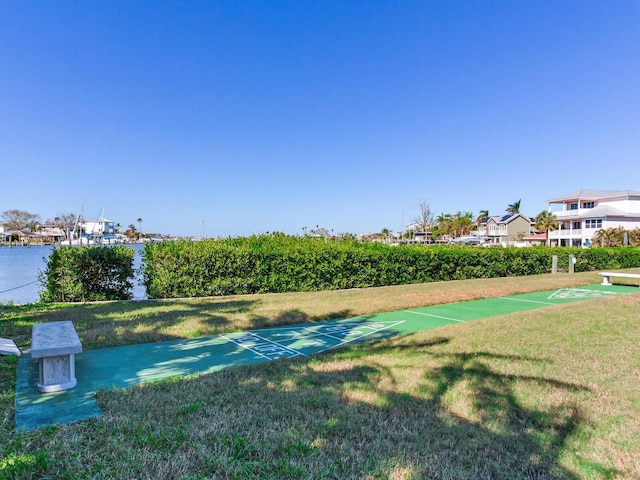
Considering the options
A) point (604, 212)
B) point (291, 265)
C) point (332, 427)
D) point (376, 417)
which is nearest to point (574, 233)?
point (604, 212)

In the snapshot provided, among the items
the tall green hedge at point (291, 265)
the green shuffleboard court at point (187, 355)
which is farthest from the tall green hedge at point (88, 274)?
the green shuffleboard court at point (187, 355)

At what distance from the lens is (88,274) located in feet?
33.1

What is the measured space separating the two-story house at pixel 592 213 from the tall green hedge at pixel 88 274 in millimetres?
53469

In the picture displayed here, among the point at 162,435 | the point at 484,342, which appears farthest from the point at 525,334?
the point at 162,435

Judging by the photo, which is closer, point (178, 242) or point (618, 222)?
point (178, 242)

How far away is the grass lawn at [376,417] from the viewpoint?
8.95 feet

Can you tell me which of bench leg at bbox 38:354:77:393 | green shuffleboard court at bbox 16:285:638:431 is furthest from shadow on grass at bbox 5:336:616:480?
bench leg at bbox 38:354:77:393

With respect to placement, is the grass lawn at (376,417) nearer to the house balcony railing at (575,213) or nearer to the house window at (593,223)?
the house window at (593,223)

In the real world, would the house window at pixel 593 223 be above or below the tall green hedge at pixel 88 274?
above

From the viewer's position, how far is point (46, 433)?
122 inches

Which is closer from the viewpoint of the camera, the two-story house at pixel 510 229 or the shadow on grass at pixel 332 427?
the shadow on grass at pixel 332 427

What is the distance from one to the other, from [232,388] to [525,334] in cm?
494

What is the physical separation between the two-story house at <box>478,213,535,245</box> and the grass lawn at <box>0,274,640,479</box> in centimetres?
8014

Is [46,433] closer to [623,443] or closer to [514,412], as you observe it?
[514,412]
